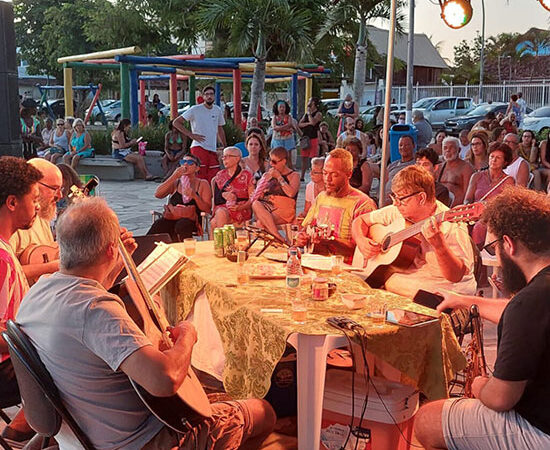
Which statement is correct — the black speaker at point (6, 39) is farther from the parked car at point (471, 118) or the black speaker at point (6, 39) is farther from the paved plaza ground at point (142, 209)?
the parked car at point (471, 118)

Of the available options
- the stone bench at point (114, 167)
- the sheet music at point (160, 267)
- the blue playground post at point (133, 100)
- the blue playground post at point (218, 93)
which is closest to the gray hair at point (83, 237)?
the sheet music at point (160, 267)

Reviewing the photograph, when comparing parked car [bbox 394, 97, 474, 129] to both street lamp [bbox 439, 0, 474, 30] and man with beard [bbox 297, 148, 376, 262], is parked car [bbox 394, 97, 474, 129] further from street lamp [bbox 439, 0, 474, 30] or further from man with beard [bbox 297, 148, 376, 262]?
man with beard [bbox 297, 148, 376, 262]

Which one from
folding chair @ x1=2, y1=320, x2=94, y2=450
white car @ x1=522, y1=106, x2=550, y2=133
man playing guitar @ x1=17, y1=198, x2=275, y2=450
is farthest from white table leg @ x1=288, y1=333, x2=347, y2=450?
white car @ x1=522, y1=106, x2=550, y2=133

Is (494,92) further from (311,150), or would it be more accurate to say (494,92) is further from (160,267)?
(160,267)

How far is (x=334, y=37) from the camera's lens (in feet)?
83.5

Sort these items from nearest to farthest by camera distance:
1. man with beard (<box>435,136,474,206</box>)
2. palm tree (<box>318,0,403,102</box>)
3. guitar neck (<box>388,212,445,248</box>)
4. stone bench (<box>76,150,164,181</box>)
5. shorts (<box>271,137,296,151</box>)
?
guitar neck (<box>388,212,445,248</box>)
man with beard (<box>435,136,474,206</box>)
shorts (<box>271,137,296,151</box>)
stone bench (<box>76,150,164,181</box>)
palm tree (<box>318,0,403,102</box>)

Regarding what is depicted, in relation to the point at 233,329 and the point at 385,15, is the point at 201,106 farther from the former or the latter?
the point at 385,15

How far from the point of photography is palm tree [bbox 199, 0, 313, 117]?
18.6m

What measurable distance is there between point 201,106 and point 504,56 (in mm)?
60024

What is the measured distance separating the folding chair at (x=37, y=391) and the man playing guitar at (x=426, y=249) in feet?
7.32

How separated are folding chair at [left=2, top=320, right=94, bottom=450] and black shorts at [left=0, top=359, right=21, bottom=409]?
0.73 metres

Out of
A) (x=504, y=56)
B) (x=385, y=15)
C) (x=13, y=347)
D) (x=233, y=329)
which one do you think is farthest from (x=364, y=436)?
(x=504, y=56)

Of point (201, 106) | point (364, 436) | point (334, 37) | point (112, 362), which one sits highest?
point (334, 37)

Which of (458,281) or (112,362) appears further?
(458,281)
